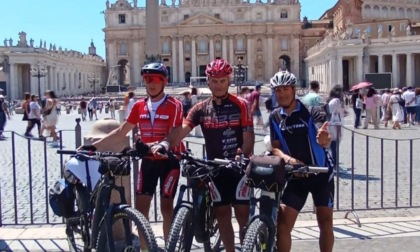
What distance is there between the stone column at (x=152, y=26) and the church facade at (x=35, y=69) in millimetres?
35370

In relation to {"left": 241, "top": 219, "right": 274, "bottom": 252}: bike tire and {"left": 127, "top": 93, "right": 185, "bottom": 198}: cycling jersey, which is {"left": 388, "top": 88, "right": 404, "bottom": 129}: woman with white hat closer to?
{"left": 127, "top": 93, "right": 185, "bottom": 198}: cycling jersey

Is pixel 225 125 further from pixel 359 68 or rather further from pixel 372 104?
pixel 359 68

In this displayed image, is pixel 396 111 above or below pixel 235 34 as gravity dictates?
below

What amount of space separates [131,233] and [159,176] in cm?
82

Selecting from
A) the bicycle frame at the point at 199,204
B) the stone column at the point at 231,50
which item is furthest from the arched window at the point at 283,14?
the bicycle frame at the point at 199,204

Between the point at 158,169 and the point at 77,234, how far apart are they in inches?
39.6

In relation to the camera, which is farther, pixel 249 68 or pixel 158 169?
pixel 249 68

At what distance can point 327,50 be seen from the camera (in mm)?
61156

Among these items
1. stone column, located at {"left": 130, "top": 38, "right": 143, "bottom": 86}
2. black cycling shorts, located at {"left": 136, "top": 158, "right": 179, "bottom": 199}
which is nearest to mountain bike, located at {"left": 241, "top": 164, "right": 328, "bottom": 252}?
black cycling shorts, located at {"left": 136, "top": 158, "right": 179, "bottom": 199}

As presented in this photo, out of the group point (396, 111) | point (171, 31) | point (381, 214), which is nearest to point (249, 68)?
point (171, 31)

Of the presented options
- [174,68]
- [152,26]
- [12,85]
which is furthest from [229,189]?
[174,68]

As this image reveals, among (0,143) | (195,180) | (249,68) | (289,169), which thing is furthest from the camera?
(249,68)

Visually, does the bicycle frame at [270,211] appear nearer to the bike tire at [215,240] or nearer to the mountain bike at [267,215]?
the mountain bike at [267,215]

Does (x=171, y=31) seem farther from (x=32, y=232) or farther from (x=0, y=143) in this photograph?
(x=32, y=232)
